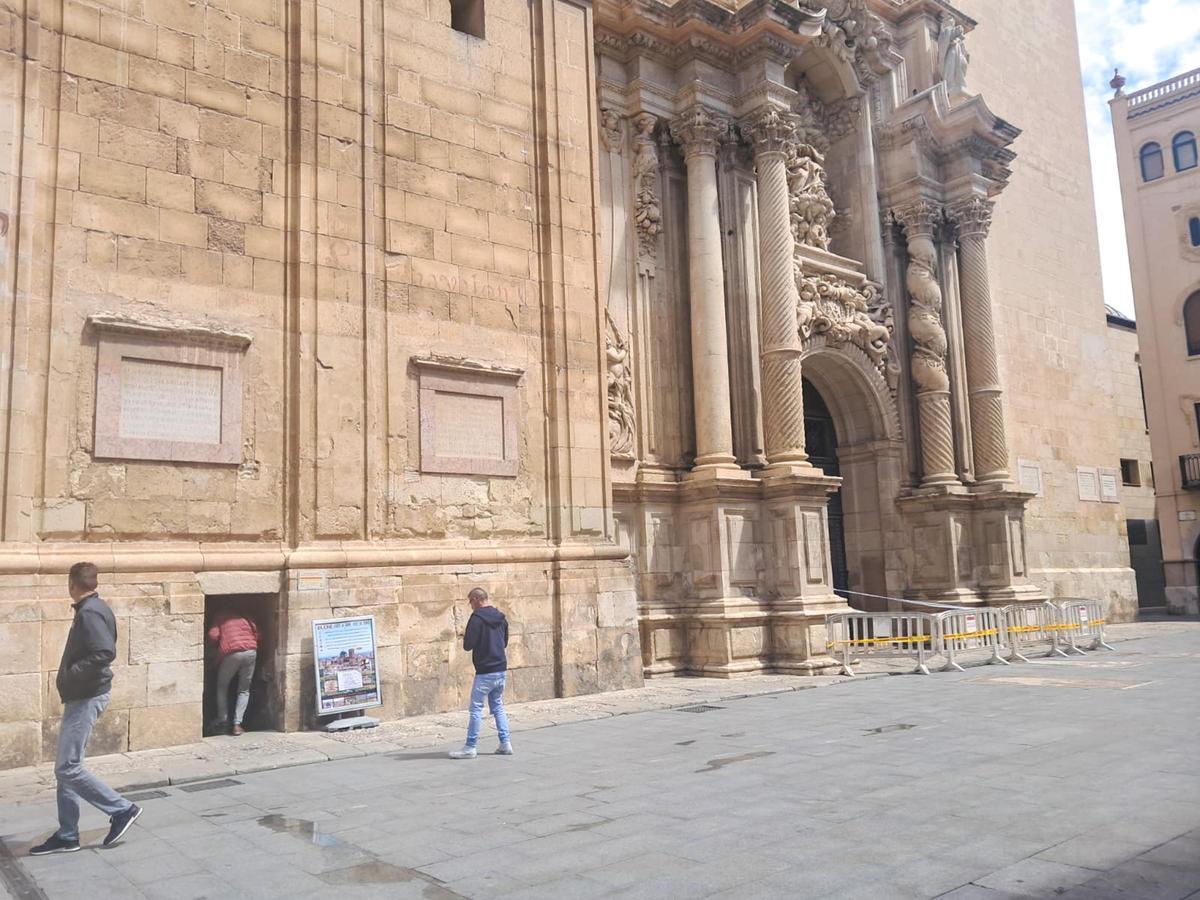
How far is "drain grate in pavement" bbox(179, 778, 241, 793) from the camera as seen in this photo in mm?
7436

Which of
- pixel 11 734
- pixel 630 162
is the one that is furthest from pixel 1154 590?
pixel 11 734

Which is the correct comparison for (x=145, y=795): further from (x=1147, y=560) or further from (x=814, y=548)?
(x=1147, y=560)

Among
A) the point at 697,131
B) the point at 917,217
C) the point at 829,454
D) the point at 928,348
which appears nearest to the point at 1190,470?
the point at 928,348

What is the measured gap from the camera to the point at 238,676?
994 centimetres

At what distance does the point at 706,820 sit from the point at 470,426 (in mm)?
6702

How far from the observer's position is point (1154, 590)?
31938mm

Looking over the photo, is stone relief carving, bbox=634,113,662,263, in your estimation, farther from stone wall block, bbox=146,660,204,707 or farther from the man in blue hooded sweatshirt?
stone wall block, bbox=146,660,204,707

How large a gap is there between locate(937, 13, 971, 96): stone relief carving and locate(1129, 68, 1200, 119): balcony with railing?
14.1m

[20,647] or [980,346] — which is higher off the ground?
[980,346]

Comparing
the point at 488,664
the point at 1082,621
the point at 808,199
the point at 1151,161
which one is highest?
the point at 1151,161

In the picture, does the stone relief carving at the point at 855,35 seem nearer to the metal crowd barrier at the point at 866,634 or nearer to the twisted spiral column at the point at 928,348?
the twisted spiral column at the point at 928,348

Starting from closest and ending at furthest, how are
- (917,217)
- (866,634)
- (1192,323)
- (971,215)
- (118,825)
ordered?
(118,825) < (866,634) < (917,217) < (971,215) < (1192,323)

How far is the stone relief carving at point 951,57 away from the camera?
70.5 ft

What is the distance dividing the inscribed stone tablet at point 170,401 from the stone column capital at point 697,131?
9088mm
